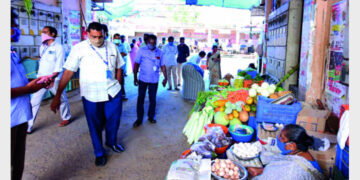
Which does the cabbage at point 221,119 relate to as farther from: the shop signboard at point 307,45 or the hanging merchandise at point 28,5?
the hanging merchandise at point 28,5

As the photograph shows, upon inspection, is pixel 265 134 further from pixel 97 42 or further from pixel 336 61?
pixel 97 42

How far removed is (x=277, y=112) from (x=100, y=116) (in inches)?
100

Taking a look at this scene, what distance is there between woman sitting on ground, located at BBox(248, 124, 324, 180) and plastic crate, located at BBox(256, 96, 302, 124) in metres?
1.08

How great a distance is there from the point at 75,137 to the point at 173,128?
1.87 metres

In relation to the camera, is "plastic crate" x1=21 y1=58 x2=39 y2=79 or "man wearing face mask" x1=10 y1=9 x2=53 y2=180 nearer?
"man wearing face mask" x1=10 y1=9 x2=53 y2=180

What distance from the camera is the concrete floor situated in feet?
12.1

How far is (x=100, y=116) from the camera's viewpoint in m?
3.93

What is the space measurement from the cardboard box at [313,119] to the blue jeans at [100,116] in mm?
2556

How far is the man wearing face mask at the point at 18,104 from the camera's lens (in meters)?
2.41

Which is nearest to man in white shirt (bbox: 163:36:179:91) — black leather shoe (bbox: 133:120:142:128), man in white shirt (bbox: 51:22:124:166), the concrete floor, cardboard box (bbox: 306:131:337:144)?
the concrete floor

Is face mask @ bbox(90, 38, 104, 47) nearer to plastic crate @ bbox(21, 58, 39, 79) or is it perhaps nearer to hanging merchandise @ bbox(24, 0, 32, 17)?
plastic crate @ bbox(21, 58, 39, 79)

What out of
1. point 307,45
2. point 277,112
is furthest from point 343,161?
point 307,45

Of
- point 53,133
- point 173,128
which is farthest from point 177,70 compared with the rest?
point 53,133

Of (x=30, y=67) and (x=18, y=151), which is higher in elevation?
(x=30, y=67)
